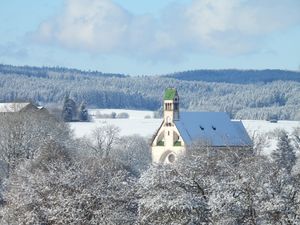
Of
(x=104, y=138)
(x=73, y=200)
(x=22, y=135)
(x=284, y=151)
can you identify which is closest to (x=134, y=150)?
(x=104, y=138)

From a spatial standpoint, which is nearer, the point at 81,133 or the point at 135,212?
the point at 135,212

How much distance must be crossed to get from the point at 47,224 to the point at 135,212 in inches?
120

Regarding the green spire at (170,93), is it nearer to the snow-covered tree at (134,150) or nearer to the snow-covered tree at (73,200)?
the snow-covered tree at (134,150)

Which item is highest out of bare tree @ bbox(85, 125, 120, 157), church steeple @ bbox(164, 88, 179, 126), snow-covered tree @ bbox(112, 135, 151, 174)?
church steeple @ bbox(164, 88, 179, 126)

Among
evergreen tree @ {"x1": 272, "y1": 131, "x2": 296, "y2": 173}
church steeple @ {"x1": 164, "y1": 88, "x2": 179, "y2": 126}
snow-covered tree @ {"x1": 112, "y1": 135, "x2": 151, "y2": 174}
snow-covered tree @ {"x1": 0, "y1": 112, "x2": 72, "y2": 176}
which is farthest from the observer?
church steeple @ {"x1": 164, "y1": 88, "x2": 179, "y2": 126}

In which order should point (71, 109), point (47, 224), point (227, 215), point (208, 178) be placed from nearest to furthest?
point (227, 215) → point (208, 178) → point (47, 224) → point (71, 109)

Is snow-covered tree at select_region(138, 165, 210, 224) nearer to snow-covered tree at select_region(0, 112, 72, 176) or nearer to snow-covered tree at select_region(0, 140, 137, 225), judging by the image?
snow-covered tree at select_region(0, 140, 137, 225)

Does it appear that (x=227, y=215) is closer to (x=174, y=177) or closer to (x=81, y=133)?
(x=174, y=177)

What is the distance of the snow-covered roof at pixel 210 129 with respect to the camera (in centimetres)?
8806

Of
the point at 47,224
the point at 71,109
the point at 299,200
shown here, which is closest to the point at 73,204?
the point at 47,224

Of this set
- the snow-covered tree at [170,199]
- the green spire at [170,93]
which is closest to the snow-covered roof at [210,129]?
the green spire at [170,93]

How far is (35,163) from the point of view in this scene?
47.7 metres

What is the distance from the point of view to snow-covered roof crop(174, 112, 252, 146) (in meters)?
88.1

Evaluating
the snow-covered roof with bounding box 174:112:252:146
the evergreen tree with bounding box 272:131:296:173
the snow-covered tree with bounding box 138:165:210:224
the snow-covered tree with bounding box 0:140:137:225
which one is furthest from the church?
the snow-covered tree with bounding box 138:165:210:224
